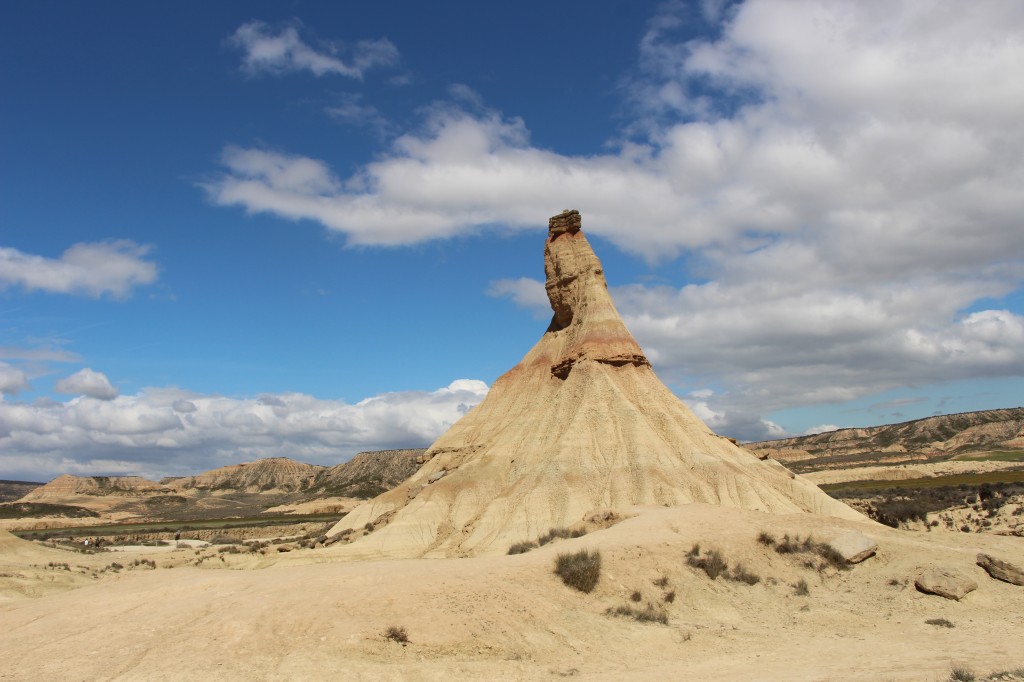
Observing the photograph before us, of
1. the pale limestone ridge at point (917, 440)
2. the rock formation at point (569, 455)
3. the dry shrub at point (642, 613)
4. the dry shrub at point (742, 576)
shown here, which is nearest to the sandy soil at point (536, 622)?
the dry shrub at point (742, 576)

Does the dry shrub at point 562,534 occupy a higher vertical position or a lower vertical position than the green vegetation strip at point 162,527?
higher

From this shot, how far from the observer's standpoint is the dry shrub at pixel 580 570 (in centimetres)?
1817

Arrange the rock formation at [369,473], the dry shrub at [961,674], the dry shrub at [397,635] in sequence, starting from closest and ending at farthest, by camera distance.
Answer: the dry shrub at [961,674] < the dry shrub at [397,635] < the rock formation at [369,473]

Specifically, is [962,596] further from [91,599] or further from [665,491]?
[91,599]

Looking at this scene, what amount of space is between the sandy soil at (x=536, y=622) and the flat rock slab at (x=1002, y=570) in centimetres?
29

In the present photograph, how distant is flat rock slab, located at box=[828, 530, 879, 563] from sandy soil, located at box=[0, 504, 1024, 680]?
32 cm

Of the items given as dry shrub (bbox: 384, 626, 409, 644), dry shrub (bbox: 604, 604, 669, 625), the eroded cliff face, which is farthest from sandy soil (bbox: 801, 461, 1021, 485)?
dry shrub (bbox: 384, 626, 409, 644)

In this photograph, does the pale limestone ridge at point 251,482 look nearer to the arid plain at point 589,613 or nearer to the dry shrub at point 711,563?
the arid plain at point 589,613

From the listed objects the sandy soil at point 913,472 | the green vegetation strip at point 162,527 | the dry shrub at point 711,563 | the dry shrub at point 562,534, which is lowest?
the green vegetation strip at point 162,527

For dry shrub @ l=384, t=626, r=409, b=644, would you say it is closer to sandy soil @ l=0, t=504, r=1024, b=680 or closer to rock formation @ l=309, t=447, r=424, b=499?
sandy soil @ l=0, t=504, r=1024, b=680

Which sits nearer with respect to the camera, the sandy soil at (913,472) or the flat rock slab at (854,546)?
the flat rock slab at (854,546)

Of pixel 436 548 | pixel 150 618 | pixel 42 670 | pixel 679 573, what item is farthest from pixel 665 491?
pixel 42 670

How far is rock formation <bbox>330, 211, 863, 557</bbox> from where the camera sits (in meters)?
36.0

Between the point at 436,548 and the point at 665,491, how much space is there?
12428 mm
